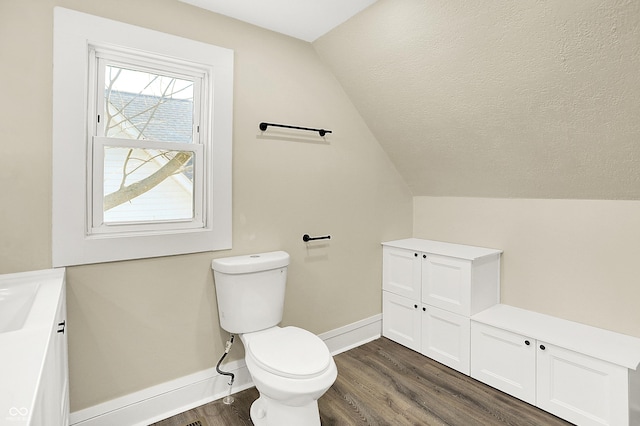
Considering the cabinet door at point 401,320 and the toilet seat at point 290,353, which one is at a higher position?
the toilet seat at point 290,353

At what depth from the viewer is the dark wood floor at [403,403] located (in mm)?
1938

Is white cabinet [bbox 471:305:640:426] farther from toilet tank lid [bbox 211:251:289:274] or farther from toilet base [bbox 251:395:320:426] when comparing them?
toilet tank lid [bbox 211:251:289:274]

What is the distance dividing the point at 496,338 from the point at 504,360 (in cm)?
13

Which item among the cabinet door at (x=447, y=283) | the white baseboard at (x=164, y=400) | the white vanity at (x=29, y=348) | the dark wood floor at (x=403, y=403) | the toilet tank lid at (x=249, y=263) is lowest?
the dark wood floor at (x=403, y=403)

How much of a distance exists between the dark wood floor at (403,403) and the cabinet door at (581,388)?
0.30 ft

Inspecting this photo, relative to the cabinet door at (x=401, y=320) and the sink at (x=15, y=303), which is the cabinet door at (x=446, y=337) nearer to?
the cabinet door at (x=401, y=320)

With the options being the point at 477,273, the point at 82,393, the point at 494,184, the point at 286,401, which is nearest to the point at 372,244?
the point at 477,273

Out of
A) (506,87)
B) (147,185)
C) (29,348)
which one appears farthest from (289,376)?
(506,87)

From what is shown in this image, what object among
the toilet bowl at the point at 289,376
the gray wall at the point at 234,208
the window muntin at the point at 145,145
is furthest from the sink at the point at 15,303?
the toilet bowl at the point at 289,376

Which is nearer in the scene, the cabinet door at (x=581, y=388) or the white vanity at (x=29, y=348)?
the white vanity at (x=29, y=348)

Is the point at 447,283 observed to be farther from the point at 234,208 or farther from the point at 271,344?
the point at 234,208

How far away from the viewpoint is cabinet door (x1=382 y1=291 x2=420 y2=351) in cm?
272
